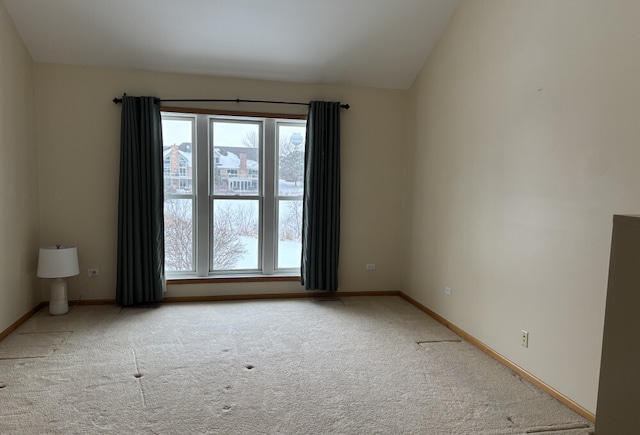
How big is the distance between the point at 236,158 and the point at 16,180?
208 centimetres

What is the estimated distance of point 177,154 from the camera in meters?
4.33

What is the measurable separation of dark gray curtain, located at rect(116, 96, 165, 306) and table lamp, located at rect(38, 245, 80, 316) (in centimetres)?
42

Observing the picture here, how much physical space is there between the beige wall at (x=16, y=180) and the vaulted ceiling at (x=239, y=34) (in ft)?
1.02

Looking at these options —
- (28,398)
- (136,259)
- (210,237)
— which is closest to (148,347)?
(28,398)

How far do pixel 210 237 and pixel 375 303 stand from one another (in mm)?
2070

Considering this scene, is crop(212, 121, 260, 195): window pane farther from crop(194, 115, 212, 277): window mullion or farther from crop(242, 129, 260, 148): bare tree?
crop(194, 115, 212, 277): window mullion

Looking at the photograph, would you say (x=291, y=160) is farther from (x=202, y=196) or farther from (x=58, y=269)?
(x=58, y=269)

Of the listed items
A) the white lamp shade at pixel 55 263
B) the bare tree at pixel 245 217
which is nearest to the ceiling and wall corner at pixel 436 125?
the white lamp shade at pixel 55 263

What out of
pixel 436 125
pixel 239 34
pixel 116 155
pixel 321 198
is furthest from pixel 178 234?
pixel 436 125

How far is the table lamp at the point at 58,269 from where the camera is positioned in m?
3.58

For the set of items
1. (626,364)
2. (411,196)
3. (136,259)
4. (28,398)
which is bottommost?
(28,398)

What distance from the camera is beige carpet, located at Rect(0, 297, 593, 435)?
2.08 metres

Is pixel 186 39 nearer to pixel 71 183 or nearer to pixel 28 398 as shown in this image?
pixel 71 183

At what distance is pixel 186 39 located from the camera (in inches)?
147
